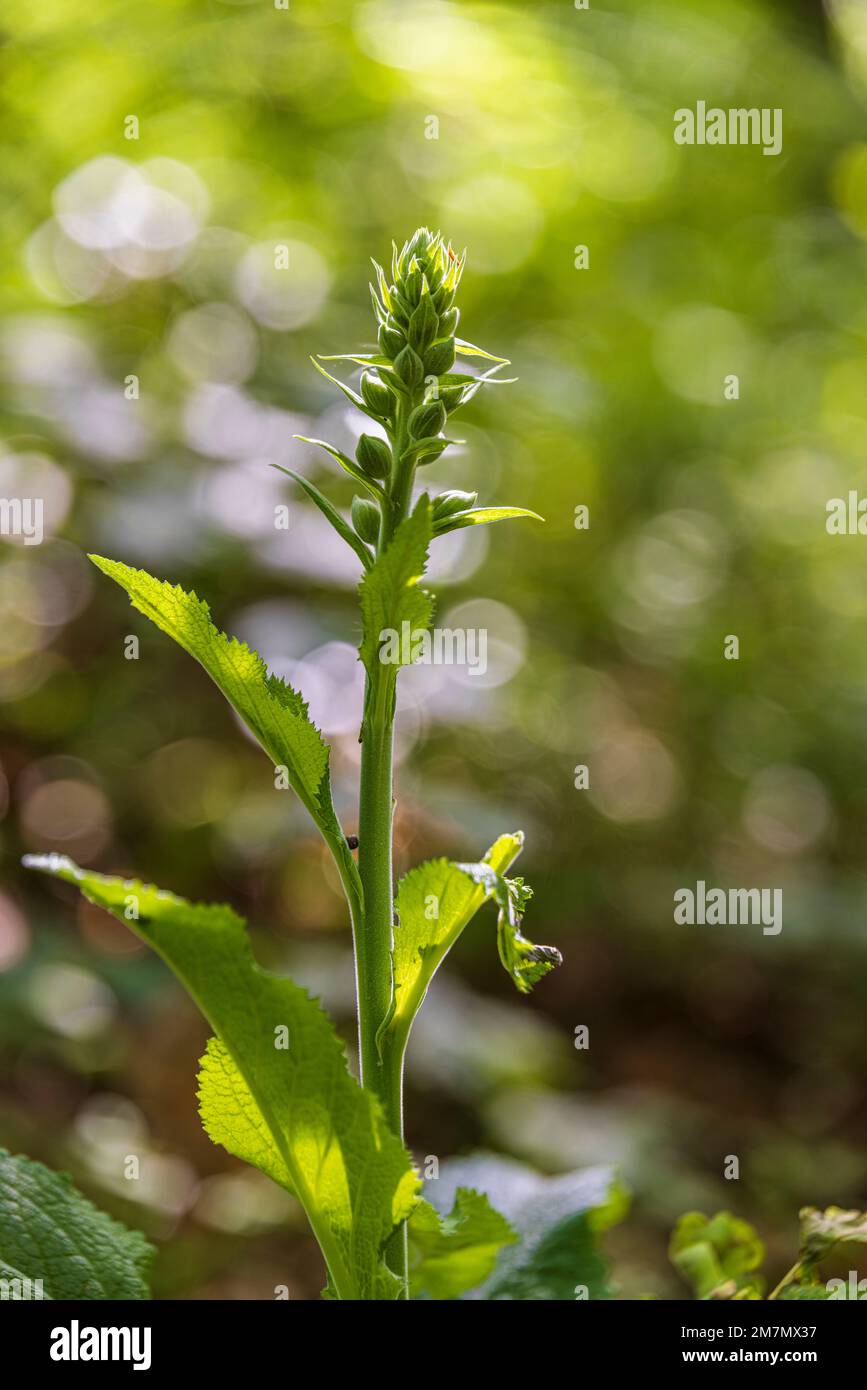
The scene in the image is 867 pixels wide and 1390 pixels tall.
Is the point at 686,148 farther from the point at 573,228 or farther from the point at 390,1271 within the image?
A: the point at 390,1271

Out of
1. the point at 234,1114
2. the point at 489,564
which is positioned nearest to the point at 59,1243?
the point at 234,1114

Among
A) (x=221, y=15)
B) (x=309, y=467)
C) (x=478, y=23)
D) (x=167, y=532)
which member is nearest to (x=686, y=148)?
(x=478, y=23)

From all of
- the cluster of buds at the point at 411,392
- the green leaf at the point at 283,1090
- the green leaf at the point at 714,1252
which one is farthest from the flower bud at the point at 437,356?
the green leaf at the point at 714,1252

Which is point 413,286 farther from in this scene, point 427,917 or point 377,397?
point 427,917

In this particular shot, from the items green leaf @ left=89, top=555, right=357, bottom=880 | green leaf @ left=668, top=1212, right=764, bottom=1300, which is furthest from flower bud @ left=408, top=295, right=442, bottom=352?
green leaf @ left=668, top=1212, right=764, bottom=1300

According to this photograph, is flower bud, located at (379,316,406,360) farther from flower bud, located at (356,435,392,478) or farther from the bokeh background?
the bokeh background
